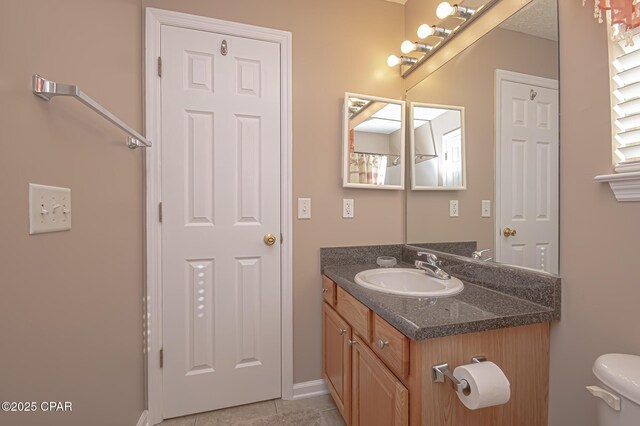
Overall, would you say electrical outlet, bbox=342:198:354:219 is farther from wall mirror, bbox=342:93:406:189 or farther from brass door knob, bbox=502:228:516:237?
brass door knob, bbox=502:228:516:237

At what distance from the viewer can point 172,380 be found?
4.98ft

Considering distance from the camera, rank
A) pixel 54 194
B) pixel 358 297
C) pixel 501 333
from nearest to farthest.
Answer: pixel 54 194, pixel 501 333, pixel 358 297

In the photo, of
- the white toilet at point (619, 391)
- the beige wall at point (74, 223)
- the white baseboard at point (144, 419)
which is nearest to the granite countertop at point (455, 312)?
the white toilet at point (619, 391)

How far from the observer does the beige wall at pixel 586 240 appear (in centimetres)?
80

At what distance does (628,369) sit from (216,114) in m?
1.87

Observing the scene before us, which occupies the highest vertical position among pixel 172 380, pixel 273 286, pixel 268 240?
pixel 268 240

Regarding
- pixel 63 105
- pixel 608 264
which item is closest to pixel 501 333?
pixel 608 264

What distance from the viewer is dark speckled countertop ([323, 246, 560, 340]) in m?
0.84

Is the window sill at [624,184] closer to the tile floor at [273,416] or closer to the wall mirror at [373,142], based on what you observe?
the wall mirror at [373,142]

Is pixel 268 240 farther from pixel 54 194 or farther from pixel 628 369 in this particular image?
pixel 628 369

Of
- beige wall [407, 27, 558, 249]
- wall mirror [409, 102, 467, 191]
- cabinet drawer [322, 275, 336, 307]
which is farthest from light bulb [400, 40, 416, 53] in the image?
cabinet drawer [322, 275, 336, 307]

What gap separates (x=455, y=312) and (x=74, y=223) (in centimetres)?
128

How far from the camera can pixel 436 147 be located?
1661mm

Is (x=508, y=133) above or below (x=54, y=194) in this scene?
Answer: above
